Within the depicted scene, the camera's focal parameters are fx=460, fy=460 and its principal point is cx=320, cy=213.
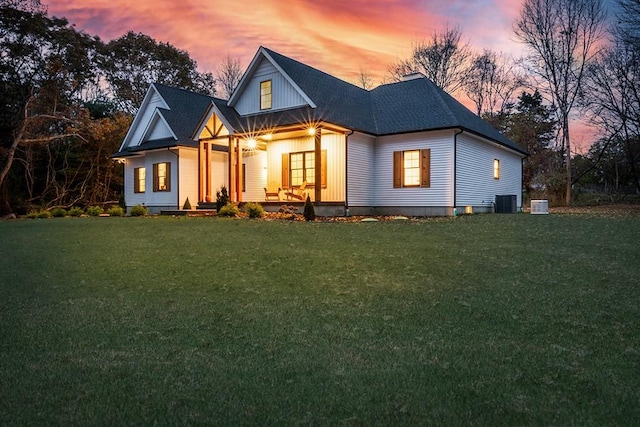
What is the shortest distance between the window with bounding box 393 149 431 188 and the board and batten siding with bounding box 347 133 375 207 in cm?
99

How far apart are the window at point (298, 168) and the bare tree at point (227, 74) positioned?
24.4 meters

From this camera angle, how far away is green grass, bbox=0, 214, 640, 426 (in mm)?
2701

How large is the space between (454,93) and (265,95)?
2093 cm

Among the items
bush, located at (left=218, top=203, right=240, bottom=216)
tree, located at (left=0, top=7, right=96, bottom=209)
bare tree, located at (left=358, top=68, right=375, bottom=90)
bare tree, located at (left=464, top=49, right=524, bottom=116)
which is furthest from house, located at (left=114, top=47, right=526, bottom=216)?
bare tree, located at (left=464, top=49, right=524, bottom=116)

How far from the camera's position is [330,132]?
1725 cm

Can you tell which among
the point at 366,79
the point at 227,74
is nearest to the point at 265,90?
the point at 366,79

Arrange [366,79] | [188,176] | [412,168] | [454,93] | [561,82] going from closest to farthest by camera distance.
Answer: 1. [412,168]
2. [188,176]
3. [561,82]
4. [454,93]
5. [366,79]

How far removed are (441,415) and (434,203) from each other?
49.0 feet

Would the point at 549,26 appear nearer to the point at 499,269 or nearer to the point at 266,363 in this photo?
the point at 499,269

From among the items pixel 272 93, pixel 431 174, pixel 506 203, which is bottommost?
pixel 506 203

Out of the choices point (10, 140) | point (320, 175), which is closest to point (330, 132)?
point (320, 175)

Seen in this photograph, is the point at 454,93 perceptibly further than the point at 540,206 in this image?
Yes

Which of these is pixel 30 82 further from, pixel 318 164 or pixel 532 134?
pixel 532 134

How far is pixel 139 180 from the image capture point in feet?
79.4
